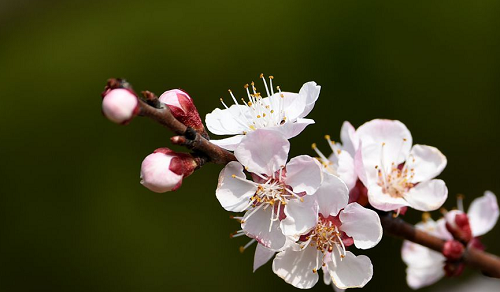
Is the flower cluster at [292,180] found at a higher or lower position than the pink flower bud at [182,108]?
lower

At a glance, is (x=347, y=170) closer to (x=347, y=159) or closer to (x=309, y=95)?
(x=347, y=159)

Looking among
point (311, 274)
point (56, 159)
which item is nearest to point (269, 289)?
point (56, 159)

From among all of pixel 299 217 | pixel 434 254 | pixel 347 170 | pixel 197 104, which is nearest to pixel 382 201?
pixel 347 170

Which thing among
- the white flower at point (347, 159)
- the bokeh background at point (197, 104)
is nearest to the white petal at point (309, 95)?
the white flower at point (347, 159)

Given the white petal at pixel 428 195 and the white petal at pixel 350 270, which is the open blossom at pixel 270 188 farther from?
the white petal at pixel 428 195

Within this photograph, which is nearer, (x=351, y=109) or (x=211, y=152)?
(x=211, y=152)

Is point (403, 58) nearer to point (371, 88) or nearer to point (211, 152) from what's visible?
point (371, 88)
